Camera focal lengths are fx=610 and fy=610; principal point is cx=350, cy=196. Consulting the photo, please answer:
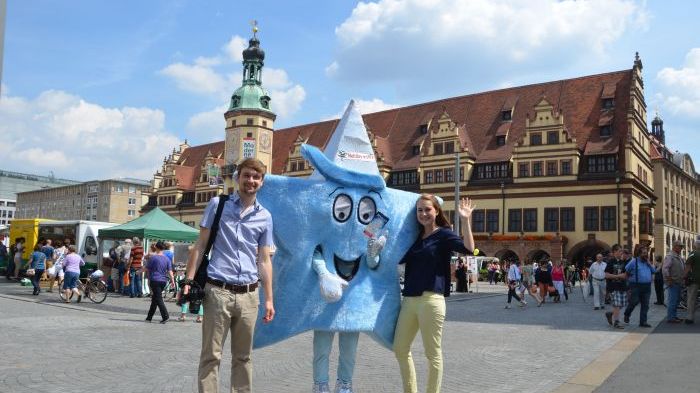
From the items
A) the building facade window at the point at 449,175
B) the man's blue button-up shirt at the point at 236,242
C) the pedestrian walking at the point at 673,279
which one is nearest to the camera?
the man's blue button-up shirt at the point at 236,242

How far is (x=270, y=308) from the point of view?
429 cm

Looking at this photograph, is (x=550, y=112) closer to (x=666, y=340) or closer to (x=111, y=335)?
(x=666, y=340)

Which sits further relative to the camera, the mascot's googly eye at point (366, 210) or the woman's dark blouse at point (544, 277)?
the woman's dark blouse at point (544, 277)

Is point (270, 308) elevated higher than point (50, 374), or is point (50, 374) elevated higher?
point (270, 308)

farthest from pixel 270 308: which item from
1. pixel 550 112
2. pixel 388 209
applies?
pixel 550 112

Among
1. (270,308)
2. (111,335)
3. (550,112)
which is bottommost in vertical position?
(111,335)

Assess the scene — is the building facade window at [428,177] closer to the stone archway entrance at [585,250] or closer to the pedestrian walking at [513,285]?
the stone archway entrance at [585,250]

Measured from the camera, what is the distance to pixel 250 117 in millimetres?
61344

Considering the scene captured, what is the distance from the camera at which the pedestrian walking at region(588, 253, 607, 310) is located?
15.9 metres

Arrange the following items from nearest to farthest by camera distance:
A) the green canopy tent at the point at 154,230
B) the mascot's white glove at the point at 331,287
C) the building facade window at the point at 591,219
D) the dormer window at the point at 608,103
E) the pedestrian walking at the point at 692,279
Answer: the mascot's white glove at the point at 331,287
the pedestrian walking at the point at 692,279
the green canopy tent at the point at 154,230
the building facade window at the point at 591,219
the dormer window at the point at 608,103

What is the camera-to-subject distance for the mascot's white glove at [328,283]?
4.43 meters

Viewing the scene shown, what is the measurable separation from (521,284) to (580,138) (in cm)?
2690

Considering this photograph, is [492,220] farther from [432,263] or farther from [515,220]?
[432,263]

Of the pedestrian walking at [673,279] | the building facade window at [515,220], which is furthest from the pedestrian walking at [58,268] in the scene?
the building facade window at [515,220]
